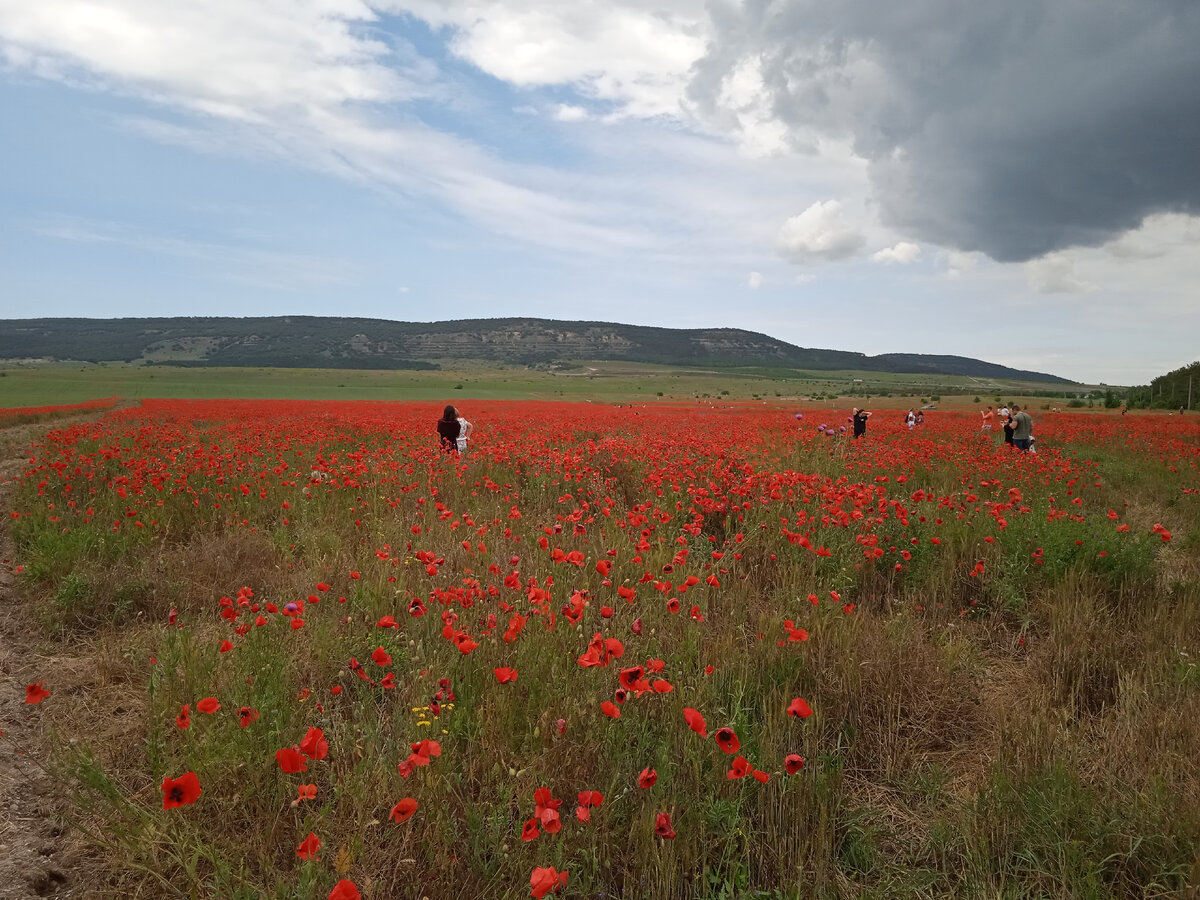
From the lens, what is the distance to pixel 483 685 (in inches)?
119

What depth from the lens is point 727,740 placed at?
2.05m

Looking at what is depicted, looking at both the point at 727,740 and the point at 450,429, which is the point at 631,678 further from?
the point at 450,429

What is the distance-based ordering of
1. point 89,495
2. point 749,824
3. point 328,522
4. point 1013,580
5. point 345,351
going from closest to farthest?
point 749,824
point 1013,580
point 328,522
point 89,495
point 345,351

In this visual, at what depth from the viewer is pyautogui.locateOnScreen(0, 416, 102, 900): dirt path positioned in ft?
7.46

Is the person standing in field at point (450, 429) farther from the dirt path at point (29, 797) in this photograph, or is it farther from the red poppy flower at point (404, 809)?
the red poppy flower at point (404, 809)

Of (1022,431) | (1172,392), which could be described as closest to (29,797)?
(1022,431)

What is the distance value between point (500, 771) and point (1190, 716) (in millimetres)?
3154

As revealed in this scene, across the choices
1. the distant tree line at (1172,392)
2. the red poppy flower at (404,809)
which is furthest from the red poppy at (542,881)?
the distant tree line at (1172,392)

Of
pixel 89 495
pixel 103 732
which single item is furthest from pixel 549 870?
pixel 89 495

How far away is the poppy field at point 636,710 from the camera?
2.15 metres

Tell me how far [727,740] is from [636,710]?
750 mm

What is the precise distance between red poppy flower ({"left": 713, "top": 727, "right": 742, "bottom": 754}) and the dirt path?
2.33m

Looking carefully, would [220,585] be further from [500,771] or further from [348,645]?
[500,771]

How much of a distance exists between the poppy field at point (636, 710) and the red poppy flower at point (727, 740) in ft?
0.34
